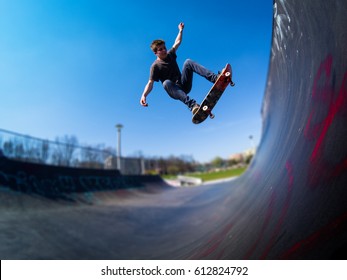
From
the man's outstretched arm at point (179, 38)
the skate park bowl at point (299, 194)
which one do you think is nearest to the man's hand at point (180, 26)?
the man's outstretched arm at point (179, 38)

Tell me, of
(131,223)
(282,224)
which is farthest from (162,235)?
(282,224)

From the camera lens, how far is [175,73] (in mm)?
2016

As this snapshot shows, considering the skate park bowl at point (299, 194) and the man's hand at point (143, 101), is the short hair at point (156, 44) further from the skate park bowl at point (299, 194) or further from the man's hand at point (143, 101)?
the skate park bowl at point (299, 194)

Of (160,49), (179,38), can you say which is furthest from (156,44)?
(179,38)

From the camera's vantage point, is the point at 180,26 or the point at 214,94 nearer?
the point at 214,94

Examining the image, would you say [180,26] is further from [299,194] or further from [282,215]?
[282,215]

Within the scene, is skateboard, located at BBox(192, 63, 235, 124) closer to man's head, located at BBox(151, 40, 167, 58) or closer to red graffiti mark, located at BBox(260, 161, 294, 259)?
man's head, located at BBox(151, 40, 167, 58)

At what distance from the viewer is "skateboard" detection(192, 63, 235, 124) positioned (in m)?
1.98

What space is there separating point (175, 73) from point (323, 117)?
1230mm

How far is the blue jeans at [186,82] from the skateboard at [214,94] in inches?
2.3

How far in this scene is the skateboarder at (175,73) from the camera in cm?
201

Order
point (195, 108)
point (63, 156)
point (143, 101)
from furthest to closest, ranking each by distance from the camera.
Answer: point (63, 156) → point (143, 101) → point (195, 108)

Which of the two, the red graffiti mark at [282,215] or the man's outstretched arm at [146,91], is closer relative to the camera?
the red graffiti mark at [282,215]

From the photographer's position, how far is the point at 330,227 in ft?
4.60
